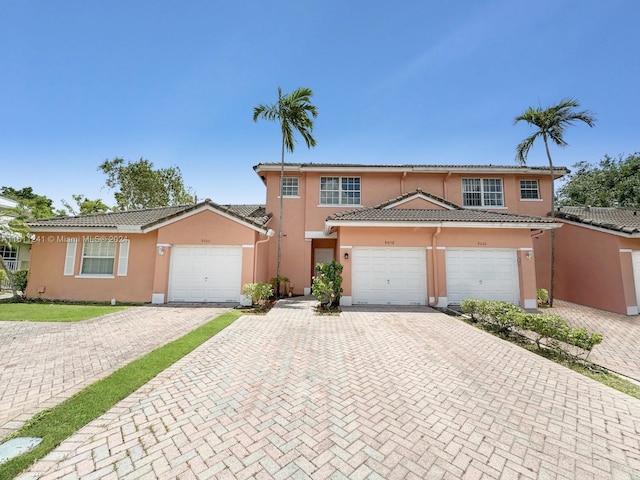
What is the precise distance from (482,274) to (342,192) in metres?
9.52

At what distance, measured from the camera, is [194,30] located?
9664 millimetres

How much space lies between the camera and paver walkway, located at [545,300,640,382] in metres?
6.30

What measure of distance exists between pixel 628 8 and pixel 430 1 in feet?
21.9

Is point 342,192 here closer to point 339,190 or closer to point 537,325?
point 339,190

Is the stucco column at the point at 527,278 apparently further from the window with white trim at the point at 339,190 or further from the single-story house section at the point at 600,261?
the window with white trim at the point at 339,190

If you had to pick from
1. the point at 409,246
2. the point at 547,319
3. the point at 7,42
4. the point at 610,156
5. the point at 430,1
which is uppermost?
the point at 610,156

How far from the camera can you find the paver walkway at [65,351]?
426 centimetres

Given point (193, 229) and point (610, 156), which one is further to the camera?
point (610, 156)

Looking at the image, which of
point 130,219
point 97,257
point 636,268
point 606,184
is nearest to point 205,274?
point 97,257

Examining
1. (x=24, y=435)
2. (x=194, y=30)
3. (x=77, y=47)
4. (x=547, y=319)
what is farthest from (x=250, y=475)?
(x=77, y=47)

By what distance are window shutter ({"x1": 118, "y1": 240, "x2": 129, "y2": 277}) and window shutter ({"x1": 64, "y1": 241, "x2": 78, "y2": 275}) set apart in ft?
8.61

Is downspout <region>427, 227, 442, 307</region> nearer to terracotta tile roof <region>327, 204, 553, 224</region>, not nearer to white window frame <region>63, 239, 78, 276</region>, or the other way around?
terracotta tile roof <region>327, 204, 553, 224</region>

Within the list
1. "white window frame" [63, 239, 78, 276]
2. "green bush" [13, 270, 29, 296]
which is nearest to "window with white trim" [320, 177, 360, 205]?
"white window frame" [63, 239, 78, 276]

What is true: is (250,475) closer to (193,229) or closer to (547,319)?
(547,319)
